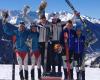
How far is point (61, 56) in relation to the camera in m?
14.0

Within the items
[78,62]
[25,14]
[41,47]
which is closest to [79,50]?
[78,62]

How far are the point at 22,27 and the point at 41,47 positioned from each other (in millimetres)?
931

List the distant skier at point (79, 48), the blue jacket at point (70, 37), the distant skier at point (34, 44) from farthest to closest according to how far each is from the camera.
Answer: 1. the distant skier at point (34, 44)
2. the distant skier at point (79, 48)
3. the blue jacket at point (70, 37)

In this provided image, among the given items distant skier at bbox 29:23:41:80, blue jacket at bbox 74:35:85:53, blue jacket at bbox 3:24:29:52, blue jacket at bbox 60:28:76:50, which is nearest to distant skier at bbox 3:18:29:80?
blue jacket at bbox 3:24:29:52

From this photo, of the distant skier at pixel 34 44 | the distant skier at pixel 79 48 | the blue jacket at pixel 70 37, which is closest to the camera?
the blue jacket at pixel 70 37

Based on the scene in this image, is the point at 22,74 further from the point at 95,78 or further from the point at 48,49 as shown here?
the point at 95,78

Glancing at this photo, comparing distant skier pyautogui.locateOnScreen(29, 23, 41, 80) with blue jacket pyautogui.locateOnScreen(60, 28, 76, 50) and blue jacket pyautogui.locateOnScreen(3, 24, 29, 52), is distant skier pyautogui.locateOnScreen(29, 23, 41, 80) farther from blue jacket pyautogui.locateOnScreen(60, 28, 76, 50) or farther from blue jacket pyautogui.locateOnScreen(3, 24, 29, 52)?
blue jacket pyautogui.locateOnScreen(60, 28, 76, 50)

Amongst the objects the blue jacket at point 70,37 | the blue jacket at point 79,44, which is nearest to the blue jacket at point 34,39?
the blue jacket at point 70,37

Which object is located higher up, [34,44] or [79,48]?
[34,44]

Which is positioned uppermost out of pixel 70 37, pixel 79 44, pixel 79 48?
pixel 70 37

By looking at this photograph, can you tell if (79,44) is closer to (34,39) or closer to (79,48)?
(79,48)

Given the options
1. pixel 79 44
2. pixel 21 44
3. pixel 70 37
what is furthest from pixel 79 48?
pixel 21 44

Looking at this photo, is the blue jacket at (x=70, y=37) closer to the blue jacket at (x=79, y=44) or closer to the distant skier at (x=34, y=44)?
the blue jacket at (x=79, y=44)

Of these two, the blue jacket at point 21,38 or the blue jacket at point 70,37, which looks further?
the blue jacket at point 21,38
